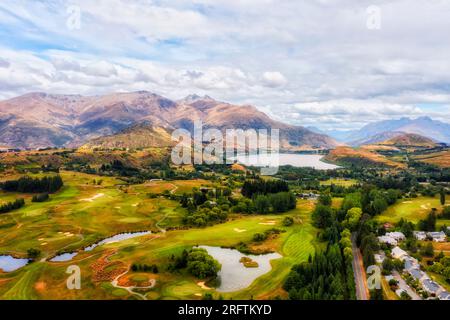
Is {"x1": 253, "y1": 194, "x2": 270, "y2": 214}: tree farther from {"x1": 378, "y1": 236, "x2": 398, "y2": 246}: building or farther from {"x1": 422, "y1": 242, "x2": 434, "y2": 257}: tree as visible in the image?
{"x1": 422, "y1": 242, "x2": 434, "y2": 257}: tree

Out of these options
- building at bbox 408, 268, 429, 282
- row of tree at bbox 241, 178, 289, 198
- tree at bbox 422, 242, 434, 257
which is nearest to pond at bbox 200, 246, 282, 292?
building at bbox 408, 268, 429, 282

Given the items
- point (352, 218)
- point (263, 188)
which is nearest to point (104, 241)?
point (352, 218)

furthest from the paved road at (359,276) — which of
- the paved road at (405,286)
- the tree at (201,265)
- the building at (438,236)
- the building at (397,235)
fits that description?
the tree at (201,265)

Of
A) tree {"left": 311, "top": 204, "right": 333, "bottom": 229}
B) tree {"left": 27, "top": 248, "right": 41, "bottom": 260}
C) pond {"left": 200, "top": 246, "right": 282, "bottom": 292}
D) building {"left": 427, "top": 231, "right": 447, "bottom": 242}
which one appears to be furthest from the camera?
tree {"left": 311, "top": 204, "right": 333, "bottom": 229}
